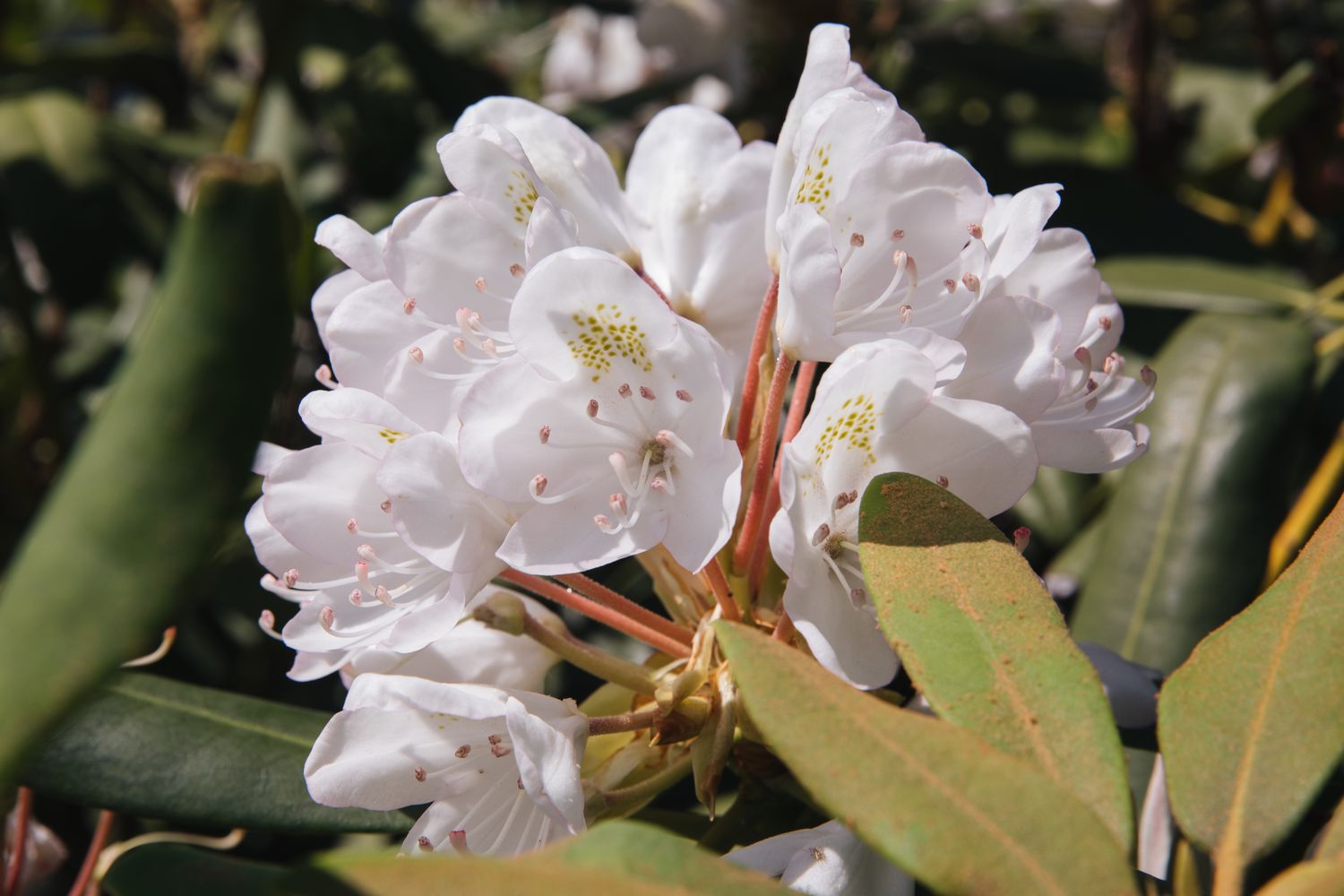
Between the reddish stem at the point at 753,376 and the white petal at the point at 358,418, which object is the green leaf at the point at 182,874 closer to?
the white petal at the point at 358,418

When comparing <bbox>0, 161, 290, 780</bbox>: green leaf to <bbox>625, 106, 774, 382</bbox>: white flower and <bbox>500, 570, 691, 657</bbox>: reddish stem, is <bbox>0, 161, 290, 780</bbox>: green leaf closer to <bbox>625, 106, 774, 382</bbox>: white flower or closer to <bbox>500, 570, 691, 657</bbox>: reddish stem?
<bbox>500, 570, 691, 657</bbox>: reddish stem

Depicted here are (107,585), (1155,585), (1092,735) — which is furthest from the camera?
(1155,585)

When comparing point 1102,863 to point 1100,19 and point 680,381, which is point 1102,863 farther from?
point 1100,19

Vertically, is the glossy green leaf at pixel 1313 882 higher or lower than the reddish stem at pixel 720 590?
higher

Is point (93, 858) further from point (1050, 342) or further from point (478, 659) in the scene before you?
point (1050, 342)

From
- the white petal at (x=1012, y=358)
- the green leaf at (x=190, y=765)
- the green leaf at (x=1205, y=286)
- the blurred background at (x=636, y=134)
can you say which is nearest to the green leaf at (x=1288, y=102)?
Answer: the blurred background at (x=636, y=134)

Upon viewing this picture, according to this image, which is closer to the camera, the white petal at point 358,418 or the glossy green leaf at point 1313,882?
the glossy green leaf at point 1313,882

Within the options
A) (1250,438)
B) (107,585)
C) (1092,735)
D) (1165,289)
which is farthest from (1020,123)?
(107,585)
